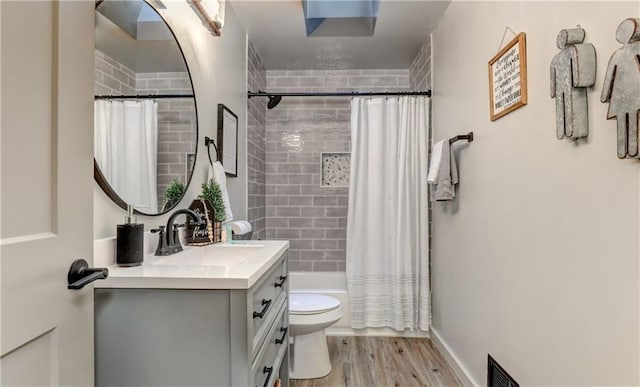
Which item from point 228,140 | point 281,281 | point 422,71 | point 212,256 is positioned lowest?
point 281,281

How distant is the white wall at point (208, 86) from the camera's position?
1332 millimetres

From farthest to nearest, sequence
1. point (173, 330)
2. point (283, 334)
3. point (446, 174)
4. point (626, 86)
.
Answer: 1. point (446, 174)
2. point (283, 334)
3. point (173, 330)
4. point (626, 86)

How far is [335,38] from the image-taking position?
3.01 meters

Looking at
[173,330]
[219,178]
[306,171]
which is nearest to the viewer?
[173,330]

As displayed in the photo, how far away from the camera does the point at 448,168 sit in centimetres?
225

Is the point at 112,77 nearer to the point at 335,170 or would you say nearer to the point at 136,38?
the point at 136,38

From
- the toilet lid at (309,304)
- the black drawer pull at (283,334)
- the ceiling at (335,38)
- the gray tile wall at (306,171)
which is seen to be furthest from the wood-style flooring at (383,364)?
the ceiling at (335,38)

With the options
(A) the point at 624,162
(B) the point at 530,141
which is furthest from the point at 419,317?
(A) the point at 624,162

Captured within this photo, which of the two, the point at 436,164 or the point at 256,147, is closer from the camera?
the point at 436,164

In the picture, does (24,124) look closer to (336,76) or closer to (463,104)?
(463,104)

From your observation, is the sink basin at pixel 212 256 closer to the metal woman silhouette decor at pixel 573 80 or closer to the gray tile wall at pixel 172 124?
the gray tile wall at pixel 172 124

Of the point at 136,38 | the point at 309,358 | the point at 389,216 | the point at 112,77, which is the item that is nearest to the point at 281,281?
the point at 309,358

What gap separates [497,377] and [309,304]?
43.6 inches

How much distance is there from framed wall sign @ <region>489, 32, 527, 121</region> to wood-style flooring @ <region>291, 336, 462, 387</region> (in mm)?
1594
